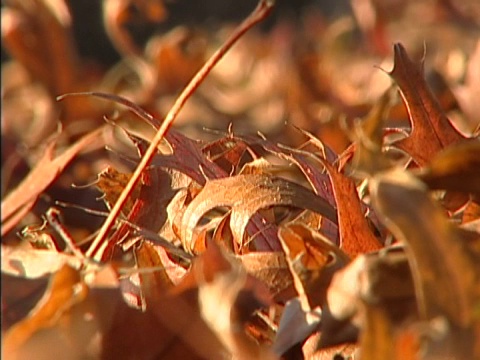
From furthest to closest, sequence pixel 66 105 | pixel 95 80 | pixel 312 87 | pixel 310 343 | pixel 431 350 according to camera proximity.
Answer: pixel 95 80
pixel 312 87
pixel 66 105
pixel 310 343
pixel 431 350

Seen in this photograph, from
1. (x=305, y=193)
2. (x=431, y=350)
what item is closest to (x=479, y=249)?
(x=431, y=350)

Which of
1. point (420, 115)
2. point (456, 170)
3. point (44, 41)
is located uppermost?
point (456, 170)

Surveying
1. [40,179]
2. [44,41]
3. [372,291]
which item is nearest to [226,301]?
[372,291]

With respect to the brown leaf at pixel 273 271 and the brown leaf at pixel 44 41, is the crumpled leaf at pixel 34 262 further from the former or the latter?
the brown leaf at pixel 44 41

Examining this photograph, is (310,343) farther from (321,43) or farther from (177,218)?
(321,43)

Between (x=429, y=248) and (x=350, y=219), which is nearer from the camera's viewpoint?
(x=429, y=248)

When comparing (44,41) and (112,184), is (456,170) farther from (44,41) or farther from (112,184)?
(44,41)
